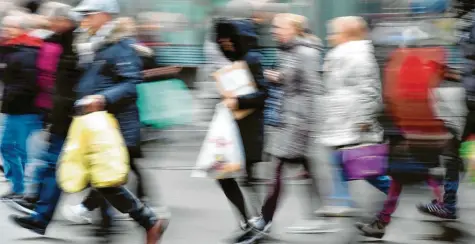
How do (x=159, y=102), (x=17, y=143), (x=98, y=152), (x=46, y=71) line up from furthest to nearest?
1. (x=159, y=102)
2. (x=17, y=143)
3. (x=46, y=71)
4. (x=98, y=152)

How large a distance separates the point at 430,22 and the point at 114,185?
2.44 m

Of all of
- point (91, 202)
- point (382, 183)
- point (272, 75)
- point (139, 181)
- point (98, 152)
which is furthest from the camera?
point (139, 181)

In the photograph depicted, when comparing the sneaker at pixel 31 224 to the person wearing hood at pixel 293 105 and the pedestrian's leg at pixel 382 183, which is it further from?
the pedestrian's leg at pixel 382 183

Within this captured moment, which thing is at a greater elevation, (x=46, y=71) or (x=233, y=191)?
(x=46, y=71)

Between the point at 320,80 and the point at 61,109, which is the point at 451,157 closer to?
the point at 320,80

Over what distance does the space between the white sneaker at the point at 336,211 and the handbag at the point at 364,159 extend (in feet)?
1.12

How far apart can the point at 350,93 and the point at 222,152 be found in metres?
0.93

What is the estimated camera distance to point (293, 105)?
23.0 feet

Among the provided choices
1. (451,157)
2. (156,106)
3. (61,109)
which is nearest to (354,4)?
(156,106)

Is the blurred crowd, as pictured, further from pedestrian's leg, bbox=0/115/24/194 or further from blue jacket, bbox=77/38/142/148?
pedestrian's leg, bbox=0/115/24/194

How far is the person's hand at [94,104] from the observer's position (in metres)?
6.38

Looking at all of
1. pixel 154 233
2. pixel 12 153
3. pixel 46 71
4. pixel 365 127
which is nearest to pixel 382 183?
pixel 365 127

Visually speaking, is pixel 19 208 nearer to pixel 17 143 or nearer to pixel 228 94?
pixel 17 143

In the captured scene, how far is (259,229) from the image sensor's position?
7051mm
